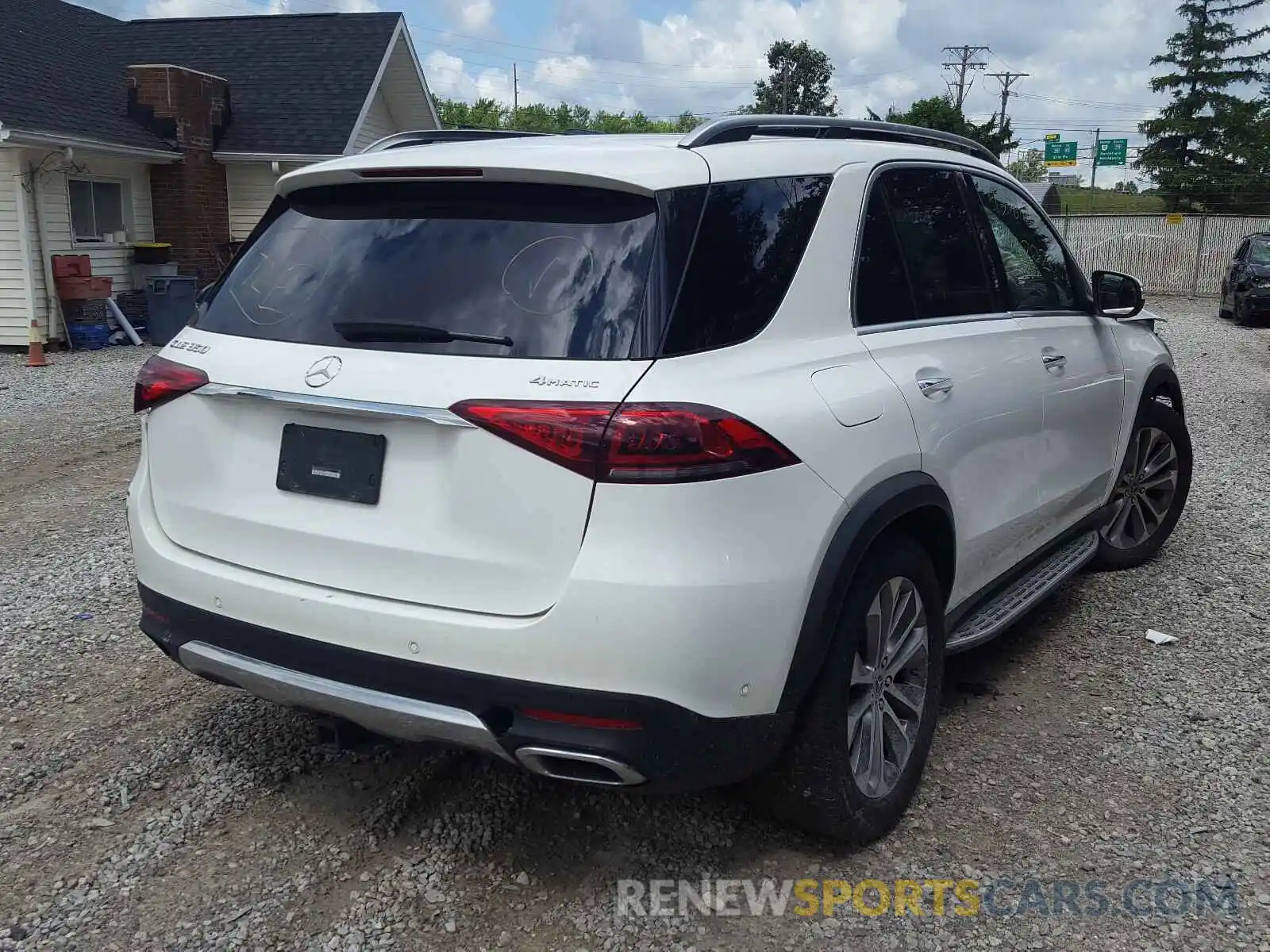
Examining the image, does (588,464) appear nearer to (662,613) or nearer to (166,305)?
(662,613)

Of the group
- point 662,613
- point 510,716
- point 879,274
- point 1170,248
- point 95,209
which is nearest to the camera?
point 662,613

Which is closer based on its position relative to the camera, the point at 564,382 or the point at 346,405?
the point at 564,382

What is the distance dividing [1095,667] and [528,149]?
3053 millimetres

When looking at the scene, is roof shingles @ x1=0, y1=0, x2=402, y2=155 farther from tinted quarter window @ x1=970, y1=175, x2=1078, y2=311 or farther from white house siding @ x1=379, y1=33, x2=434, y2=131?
tinted quarter window @ x1=970, y1=175, x2=1078, y2=311

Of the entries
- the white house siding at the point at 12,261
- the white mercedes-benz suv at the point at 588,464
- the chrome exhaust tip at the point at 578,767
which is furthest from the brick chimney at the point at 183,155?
the chrome exhaust tip at the point at 578,767

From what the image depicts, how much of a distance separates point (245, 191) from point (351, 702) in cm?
1931

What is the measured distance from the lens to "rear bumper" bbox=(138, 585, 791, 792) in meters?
2.48

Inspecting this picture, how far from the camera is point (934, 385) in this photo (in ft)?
10.8

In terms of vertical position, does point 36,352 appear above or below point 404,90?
below

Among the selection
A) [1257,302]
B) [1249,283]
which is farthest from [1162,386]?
[1249,283]

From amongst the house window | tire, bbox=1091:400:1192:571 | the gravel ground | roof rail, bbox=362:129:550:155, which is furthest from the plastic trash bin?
tire, bbox=1091:400:1192:571

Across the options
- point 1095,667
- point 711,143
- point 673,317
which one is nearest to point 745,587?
point 673,317

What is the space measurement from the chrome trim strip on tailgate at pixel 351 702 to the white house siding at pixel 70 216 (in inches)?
562

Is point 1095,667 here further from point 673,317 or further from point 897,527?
point 673,317
